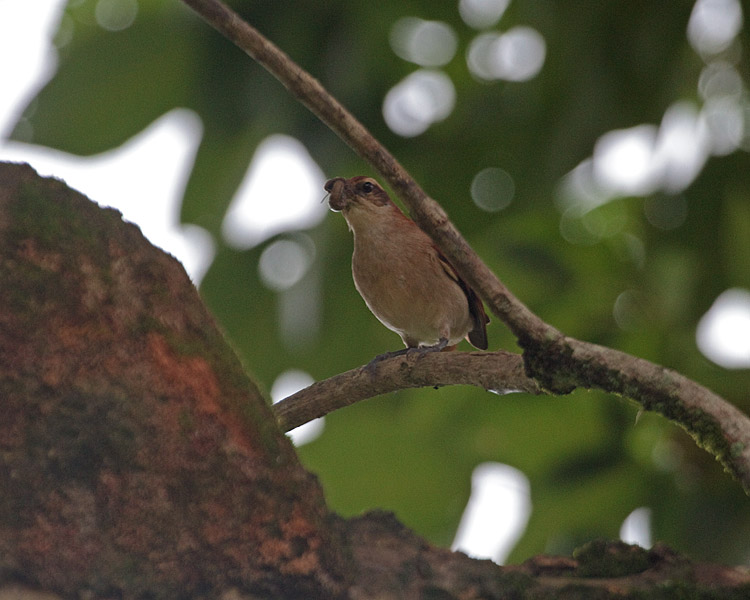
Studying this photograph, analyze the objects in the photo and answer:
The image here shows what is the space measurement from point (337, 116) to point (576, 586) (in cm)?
126

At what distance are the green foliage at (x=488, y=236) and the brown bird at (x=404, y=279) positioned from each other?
2.71 feet

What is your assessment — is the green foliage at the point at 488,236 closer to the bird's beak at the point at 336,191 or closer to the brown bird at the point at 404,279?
the brown bird at the point at 404,279

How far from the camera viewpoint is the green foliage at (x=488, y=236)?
17.2ft

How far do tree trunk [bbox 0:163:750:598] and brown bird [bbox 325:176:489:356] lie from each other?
2.16 m

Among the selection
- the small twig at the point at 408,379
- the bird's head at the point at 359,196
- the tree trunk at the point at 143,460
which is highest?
the bird's head at the point at 359,196

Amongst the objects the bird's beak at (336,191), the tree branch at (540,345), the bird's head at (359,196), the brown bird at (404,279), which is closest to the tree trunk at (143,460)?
the tree branch at (540,345)

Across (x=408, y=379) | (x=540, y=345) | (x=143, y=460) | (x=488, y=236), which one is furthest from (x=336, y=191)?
(x=488, y=236)

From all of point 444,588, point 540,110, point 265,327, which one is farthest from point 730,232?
point 444,588

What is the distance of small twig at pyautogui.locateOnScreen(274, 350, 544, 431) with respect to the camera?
2.52m

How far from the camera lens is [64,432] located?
193 cm

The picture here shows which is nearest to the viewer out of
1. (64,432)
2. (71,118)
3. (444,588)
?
(64,432)

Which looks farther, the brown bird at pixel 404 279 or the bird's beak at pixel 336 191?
the brown bird at pixel 404 279

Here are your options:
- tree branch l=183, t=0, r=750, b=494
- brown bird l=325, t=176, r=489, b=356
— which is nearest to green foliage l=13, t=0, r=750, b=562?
brown bird l=325, t=176, r=489, b=356

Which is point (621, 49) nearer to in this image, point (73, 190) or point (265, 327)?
point (265, 327)
